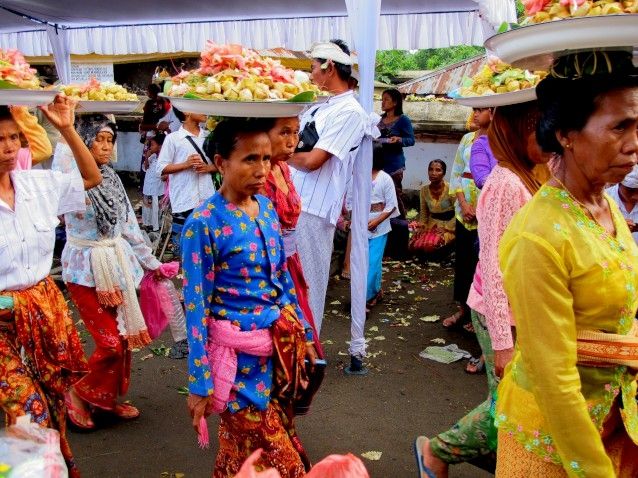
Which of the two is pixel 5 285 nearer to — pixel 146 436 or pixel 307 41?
pixel 146 436

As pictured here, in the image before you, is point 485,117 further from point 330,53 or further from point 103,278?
point 103,278

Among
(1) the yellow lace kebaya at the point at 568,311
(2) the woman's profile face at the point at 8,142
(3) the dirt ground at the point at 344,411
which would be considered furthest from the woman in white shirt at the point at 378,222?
(1) the yellow lace kebaya at the point at 568,311

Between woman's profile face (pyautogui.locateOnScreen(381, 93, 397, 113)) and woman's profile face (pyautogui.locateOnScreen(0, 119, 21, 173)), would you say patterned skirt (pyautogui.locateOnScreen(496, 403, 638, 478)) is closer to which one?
woman's profile face (pyautogui.locateOnScreen(0, 119, 21, 173))

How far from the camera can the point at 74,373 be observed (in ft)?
11.3

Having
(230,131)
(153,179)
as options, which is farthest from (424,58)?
(230,131)

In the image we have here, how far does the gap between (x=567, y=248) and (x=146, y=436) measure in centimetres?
345

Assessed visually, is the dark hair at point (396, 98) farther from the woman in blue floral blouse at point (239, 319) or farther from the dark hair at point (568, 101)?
the dark hair at point (568, 101)

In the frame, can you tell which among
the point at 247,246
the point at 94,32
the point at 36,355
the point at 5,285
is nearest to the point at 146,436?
the point at 36,355

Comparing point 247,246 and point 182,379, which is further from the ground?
point 247,246

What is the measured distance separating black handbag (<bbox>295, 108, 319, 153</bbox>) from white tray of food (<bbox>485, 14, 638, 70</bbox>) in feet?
9.77

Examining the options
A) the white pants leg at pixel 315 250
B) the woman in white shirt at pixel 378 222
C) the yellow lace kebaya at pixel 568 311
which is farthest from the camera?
the woman in white shirt at pixel 378 222

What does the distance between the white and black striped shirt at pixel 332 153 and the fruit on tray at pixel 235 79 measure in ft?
4.31

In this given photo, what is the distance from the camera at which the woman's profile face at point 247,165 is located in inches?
119

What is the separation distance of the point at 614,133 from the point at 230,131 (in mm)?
1687
